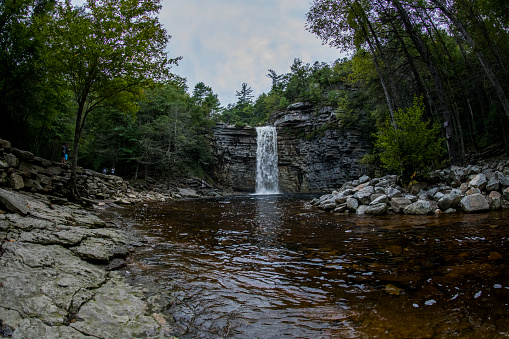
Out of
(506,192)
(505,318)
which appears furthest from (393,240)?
(506,192)

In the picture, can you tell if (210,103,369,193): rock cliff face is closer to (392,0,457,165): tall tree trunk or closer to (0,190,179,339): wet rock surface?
(392,0,457,165): tall tree trunk

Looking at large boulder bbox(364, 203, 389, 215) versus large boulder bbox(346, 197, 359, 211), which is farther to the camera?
large boulder bbox(346, 197, 359, 211)

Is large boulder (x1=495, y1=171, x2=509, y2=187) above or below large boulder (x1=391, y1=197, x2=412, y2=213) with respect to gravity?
above

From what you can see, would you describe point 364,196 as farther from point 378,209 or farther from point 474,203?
point 474,203

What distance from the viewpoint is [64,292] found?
227 cm

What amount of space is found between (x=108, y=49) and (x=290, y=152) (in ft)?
100

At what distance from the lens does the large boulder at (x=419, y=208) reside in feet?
25.6

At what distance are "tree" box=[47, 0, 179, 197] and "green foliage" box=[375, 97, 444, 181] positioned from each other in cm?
990

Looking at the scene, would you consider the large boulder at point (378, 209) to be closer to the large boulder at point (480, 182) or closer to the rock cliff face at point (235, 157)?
the large boulder at point (480, 182)

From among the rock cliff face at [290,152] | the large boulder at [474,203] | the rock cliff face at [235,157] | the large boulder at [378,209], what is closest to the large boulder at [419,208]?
the large boulder at [378,209]

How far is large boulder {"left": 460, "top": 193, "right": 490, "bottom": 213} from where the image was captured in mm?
7201

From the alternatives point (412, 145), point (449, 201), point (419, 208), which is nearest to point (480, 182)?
point (449, 201)

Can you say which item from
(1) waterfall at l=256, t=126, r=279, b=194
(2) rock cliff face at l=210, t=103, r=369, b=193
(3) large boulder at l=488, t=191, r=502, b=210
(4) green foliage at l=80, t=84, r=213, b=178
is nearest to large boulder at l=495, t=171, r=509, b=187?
(3) large boulder at l=488, t=191, r=502, b=210

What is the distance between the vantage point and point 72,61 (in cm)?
884
